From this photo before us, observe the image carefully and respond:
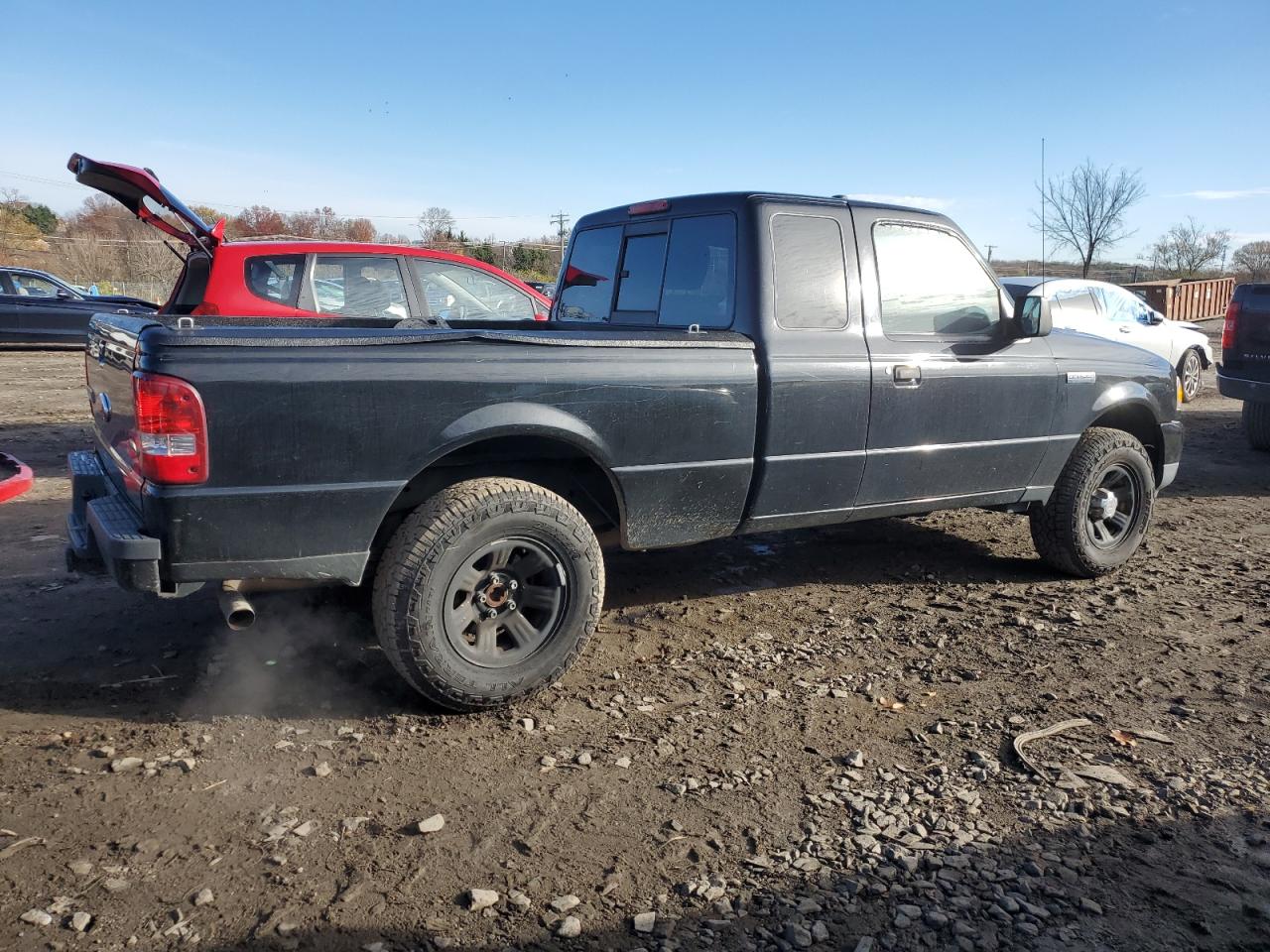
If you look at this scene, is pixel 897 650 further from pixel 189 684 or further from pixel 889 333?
pixel 189 684

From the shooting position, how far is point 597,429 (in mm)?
3699

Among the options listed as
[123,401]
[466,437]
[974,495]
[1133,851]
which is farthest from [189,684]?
[974,495]

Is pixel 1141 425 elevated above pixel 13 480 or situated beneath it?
elevated above

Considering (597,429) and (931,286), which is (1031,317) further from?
(597,429)

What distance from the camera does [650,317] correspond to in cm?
473

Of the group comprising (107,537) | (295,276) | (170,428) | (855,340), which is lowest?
(107,537)

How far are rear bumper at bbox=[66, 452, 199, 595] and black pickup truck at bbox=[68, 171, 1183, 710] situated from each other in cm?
1

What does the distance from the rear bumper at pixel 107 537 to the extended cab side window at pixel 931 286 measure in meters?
3.23

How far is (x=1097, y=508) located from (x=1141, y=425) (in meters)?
0.74

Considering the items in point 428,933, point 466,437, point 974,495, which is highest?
point 466,437

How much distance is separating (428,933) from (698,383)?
Result: 7.43 ft

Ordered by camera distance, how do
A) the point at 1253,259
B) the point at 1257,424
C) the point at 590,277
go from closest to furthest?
the point at 590,277
the point at 1257,424
the point at 1253,259

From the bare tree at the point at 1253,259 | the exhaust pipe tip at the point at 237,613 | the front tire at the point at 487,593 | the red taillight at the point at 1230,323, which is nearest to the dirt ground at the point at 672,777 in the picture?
the front tire at the point at 487,593

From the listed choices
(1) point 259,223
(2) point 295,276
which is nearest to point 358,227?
(1) point 259,223
